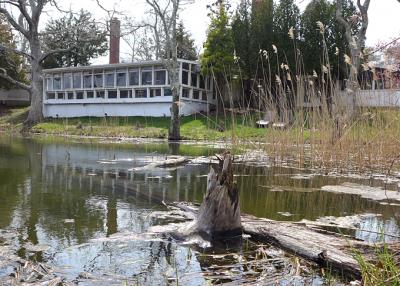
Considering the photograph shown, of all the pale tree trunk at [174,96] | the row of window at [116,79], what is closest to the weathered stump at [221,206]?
the pale tree trunk at [174,96]

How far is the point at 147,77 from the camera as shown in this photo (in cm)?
2816

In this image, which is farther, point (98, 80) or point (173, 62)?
point (98, 80)

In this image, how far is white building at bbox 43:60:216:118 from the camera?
27266 millimetres

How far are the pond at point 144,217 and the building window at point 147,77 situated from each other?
19247 millimetres

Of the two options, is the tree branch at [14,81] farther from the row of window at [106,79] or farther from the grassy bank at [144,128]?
the row of window at [106,79]

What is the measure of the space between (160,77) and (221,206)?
2422 cm

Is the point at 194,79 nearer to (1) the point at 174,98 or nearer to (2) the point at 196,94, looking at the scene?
(2) the point at 196,94

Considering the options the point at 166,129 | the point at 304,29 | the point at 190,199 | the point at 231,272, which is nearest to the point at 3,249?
the point at 231,272

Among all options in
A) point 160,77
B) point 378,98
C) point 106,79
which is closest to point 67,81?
point 106,79

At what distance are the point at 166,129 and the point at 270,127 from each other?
1297 centimetres

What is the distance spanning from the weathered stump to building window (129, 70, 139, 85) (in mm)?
25195

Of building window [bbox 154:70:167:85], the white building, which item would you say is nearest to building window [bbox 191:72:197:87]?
the white building

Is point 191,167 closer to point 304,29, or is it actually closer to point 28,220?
point 28,220

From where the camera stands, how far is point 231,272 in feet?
10.1
